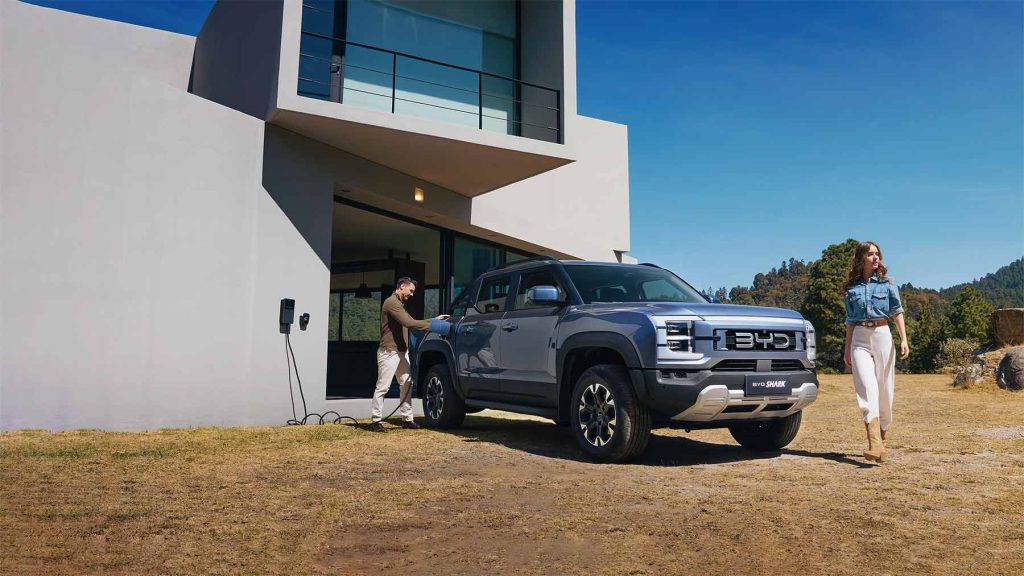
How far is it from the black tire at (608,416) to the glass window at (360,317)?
39.3ft

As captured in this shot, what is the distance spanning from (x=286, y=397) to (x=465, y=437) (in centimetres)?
329

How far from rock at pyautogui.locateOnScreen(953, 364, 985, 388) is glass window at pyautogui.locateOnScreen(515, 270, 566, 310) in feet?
44.7

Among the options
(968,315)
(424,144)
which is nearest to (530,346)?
(424,144)

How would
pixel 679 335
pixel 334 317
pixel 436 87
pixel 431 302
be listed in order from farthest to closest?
pixel 334 317 → pixel 431 302 → pixel 436 87 → pixel 679 335

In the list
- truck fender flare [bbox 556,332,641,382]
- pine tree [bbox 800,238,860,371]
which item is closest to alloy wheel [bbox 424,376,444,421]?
truck fender flare [bbox 556,332,641,382]

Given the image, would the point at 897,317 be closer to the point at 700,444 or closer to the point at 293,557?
the point at 700,444

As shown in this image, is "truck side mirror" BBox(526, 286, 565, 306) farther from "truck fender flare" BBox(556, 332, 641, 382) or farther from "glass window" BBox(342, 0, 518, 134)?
"glass window" BBox(342, 0, 518, 134)

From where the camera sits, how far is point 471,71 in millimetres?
13328

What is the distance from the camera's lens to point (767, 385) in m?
6.71

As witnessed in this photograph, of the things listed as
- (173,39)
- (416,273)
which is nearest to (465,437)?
(416,273)

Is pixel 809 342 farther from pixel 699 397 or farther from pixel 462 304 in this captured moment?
pixel 462 304

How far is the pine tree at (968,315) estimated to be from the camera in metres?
61.0

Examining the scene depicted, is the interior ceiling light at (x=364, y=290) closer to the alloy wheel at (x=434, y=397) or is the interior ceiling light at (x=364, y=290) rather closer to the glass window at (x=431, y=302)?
the glass window at (x=431, y=302)

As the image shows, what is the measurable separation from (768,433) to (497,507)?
3.76m
